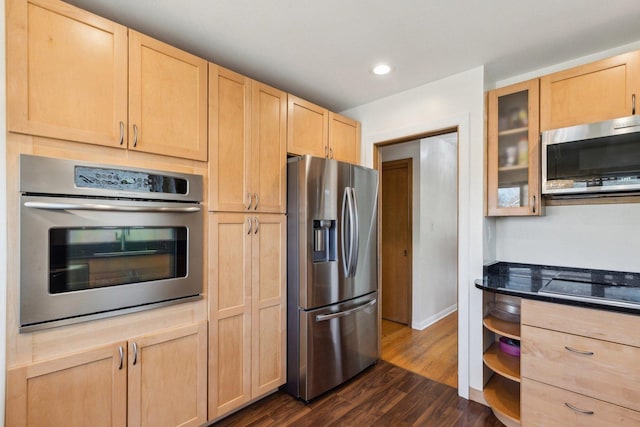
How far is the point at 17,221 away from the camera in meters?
1.32

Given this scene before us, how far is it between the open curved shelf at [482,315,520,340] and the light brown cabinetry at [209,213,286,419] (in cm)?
150

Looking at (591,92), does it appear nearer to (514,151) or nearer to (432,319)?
(514,151)

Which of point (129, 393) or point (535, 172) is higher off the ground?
point (535, 172)

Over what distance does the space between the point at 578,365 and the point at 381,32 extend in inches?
88.2

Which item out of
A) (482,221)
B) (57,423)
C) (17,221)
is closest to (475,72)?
(482,221)

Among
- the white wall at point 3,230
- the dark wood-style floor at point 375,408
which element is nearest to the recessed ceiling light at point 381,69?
the white wall at point 3,230

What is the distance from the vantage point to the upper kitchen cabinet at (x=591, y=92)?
1.87 m

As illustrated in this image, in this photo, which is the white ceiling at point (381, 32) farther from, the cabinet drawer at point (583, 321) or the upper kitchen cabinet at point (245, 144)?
the cabinet drawer at point (583, 321)

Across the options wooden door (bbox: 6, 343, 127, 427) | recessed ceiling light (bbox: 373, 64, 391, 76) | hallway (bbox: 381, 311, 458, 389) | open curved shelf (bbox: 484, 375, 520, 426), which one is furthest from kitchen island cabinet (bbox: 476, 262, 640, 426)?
wooden door (bbox: 6, 343, 127, 427)

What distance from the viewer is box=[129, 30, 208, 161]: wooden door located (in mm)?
1651

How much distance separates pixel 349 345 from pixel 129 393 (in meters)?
1.57

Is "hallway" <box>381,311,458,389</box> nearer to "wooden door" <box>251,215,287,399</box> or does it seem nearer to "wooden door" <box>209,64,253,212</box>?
"wooden door" <box>251,215,287,399</box>

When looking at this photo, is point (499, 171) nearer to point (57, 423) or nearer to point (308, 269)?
point (308, 269)

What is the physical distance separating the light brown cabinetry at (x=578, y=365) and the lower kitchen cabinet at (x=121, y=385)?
201cm
